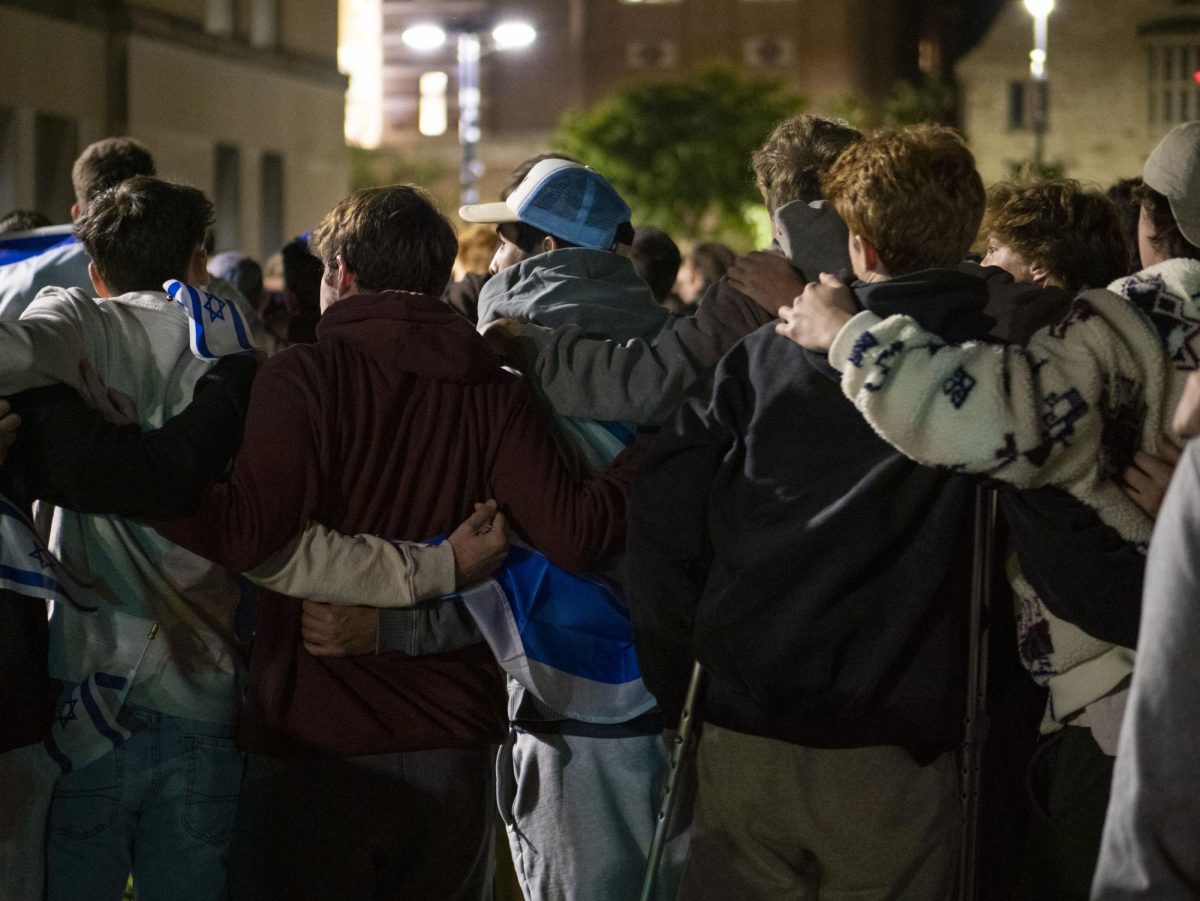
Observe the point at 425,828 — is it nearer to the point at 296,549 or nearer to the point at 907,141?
the point at 296,549

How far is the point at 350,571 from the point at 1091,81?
66.4 m

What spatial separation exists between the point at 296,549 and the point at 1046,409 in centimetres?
163

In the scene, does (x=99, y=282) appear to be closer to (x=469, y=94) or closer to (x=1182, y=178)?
(x=1182, y=178)

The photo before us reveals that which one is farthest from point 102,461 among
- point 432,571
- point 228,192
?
point 228,192

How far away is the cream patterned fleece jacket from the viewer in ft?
10.6

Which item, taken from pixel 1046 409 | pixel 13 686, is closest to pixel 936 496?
pixel 1046 409

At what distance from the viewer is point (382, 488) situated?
153 inches

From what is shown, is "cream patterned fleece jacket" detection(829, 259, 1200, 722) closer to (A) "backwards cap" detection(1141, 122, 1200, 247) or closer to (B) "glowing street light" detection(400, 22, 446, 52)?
(A) "backwards cap" detection(1141, 122, 1200, 247)

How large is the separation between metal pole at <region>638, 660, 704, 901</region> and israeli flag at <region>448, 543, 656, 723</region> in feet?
1.10

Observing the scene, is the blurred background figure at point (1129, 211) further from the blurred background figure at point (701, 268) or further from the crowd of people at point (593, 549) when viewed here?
the blurred background figure at point (701, 268)

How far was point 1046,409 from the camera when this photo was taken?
3.30 meters

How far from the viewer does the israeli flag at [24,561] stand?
12.1ft

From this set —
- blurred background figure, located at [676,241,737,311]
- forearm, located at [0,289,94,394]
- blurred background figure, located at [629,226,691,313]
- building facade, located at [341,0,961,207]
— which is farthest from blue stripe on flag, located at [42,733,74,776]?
building facade, located at [341,0,961,207]

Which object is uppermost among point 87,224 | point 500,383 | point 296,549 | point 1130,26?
point 1130,26
